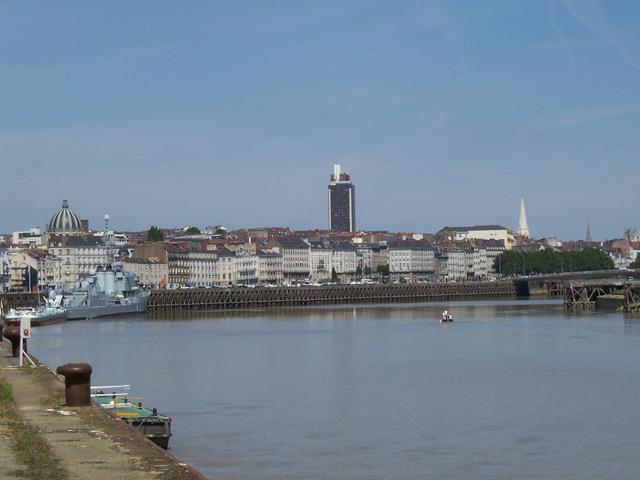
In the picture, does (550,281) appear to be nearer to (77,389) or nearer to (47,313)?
(47,313)

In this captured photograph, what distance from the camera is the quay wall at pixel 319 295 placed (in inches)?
5832

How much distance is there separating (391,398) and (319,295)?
127 meters

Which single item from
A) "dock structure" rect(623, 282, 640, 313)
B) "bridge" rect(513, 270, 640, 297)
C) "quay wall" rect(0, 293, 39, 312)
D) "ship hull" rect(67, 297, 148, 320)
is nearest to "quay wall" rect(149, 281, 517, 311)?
"bridge" rect(513, 270, 640, 297)

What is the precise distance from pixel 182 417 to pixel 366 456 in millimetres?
7924

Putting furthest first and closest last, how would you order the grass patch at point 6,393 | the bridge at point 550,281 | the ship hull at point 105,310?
the bridge at point 550,281
the ship hull at point 105,310
the grass patch at point 6,393

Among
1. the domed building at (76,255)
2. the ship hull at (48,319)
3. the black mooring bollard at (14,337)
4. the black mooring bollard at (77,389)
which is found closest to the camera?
the black mooring bollard at (77,389)

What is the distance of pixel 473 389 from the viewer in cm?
4138

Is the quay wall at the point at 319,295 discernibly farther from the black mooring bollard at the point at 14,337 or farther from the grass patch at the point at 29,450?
the grass patch at the point at 29,450

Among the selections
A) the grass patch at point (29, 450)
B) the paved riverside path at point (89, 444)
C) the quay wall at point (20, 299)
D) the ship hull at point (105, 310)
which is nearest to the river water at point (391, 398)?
the paved riverside path at point (89, 444)

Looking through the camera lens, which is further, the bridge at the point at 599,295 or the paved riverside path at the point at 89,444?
the bridge at the point at 599,295

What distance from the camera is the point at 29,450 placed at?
20672 millimetres

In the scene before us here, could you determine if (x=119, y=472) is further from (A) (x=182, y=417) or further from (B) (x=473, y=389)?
(B) (x=473, y=389)

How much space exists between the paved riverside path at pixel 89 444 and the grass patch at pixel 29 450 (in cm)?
12

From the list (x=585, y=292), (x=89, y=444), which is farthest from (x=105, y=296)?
(x=89, y=444)
